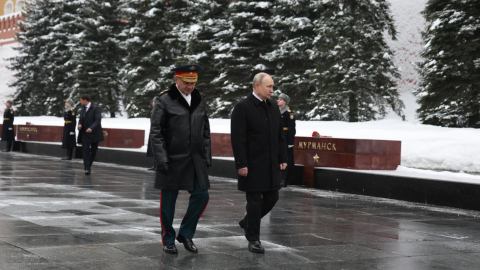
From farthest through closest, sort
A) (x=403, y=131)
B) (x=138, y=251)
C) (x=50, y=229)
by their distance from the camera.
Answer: (x=403, y=131), (x=50, y=229), (x=138, y=251)

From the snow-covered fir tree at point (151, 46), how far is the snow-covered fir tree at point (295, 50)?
7962 millimetres

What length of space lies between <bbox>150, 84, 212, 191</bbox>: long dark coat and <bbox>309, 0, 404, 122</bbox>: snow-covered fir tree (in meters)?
20.5

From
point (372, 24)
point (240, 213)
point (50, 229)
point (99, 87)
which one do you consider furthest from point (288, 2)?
point (50, 229)

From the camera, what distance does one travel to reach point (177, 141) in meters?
5.85

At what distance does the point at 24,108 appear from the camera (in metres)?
51.1

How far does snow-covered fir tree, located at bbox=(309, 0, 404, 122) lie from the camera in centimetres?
2636

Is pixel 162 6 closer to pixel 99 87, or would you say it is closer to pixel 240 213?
pixel 99 87

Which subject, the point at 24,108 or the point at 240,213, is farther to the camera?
the point at 24,108

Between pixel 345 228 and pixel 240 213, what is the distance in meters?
1.60

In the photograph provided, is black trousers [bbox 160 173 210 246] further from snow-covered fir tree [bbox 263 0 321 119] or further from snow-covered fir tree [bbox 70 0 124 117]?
snow-covered fir tree [bbox 70 0 124 117]

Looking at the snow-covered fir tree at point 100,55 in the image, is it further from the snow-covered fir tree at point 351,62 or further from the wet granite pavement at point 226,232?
the wet granite pavement at point 226,232

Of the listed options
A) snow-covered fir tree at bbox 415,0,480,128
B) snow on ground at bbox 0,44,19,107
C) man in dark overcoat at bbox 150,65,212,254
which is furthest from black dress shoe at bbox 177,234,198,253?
snow on ground at bbox 0,44,19,107

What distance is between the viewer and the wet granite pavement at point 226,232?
5.52 m

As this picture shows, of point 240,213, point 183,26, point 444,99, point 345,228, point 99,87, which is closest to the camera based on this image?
point 345,228
